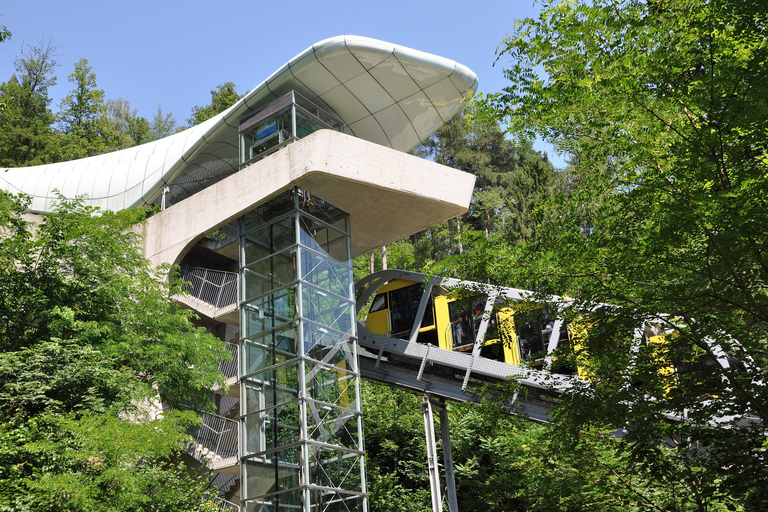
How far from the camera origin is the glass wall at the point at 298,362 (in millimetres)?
16578

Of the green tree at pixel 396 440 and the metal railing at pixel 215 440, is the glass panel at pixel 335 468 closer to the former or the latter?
the metal railing at pixel 215 440

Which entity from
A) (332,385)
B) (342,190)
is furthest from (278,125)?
(332,385)

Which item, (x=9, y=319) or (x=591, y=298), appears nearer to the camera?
(x=591, y=298)

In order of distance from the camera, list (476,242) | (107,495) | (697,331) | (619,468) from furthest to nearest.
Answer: (619,468) → (107,495) → (476,242) → (697,331)

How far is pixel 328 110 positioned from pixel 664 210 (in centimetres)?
1553

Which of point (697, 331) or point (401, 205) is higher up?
point (401, 205)

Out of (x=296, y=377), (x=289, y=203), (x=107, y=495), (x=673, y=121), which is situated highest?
(x=289, y=203)

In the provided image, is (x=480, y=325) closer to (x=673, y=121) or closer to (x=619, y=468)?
(x=619, y=468)

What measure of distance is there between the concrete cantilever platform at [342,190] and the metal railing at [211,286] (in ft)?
2.63

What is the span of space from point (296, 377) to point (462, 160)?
3452 cm

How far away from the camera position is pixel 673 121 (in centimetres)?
856

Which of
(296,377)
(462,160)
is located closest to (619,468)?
(296,377)

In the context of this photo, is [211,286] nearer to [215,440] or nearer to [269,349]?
[269,349]

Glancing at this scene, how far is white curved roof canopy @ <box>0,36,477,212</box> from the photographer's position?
2023 centimetres
